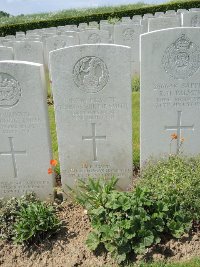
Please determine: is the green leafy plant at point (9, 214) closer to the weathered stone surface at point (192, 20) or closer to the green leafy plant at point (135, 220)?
the green leafy plant at point (135, 220)

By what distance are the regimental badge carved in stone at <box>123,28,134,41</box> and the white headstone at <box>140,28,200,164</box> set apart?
6504 millimetres

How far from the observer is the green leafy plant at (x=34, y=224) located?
12.1 feet

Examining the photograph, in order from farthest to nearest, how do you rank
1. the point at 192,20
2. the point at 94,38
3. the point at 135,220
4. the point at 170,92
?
the point at 192,20 < the point at 94,38 < the point at 170,92 < the point at 135,220

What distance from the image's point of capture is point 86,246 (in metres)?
3.69

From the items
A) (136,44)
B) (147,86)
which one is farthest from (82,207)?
(136,44)

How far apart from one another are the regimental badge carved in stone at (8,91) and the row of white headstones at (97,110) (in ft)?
0.04

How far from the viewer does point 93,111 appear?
4176mm

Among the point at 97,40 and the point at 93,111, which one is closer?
the point at 93,111

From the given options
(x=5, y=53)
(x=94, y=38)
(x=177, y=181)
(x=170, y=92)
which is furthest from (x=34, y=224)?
(x=94, y=38)

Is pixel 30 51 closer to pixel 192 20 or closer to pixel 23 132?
pixel 192 20

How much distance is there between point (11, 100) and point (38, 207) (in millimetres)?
1218

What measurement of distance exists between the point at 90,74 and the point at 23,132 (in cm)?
102

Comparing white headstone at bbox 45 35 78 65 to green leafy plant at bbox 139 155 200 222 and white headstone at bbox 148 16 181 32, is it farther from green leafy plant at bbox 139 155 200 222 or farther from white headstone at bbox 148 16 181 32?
green leafy plant at bbox 139 155 200 222

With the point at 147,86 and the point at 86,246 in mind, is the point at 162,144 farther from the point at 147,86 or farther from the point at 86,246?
the point at 86,246
